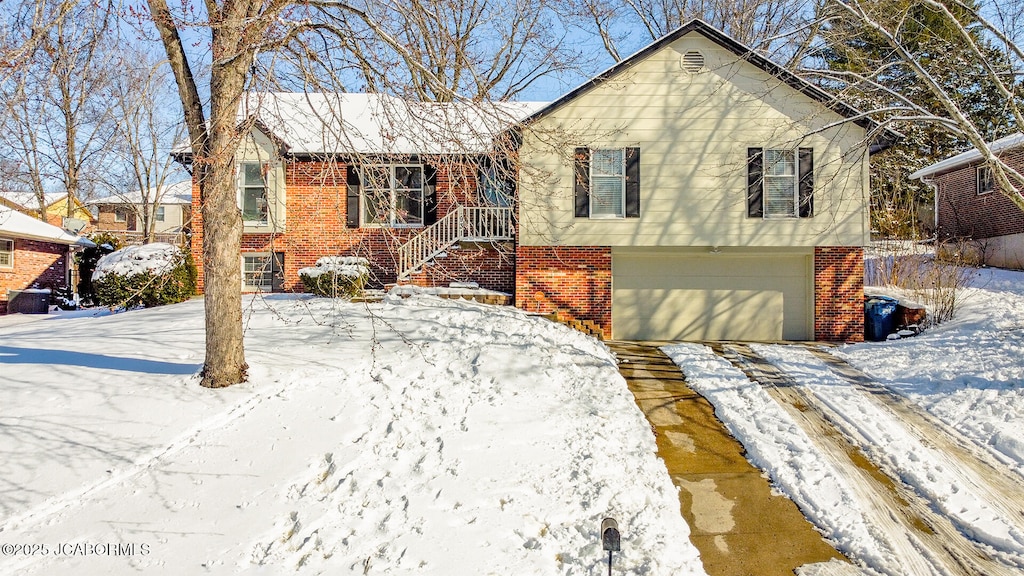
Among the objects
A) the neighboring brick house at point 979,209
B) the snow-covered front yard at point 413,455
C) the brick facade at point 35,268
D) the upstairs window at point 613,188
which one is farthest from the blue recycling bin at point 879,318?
the brick facade at point 35,268

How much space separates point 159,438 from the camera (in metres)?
5.31

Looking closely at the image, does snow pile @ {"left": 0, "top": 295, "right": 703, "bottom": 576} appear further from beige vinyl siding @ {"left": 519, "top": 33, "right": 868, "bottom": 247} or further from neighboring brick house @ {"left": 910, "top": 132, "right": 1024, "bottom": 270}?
neighboring brick house @ {"left": 910, "top": 132, "right": 1024, "bottom": 270}

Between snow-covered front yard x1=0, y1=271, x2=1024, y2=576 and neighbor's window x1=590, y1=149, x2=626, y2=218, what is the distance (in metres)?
4.61

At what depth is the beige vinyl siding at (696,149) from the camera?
40.1ft

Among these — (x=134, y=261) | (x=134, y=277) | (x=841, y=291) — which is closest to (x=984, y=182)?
(x=841, y=291)

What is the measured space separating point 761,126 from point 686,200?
7.93 feet

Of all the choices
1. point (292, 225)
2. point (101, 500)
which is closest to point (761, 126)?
point (292, 225)

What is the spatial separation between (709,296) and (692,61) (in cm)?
553

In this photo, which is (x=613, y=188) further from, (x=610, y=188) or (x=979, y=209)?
(x=979, y=209)

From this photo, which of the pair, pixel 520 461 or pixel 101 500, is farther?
pixel 520 461

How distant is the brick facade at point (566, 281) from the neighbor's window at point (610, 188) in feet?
2.85

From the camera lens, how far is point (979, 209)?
19234mm

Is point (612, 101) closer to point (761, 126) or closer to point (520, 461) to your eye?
point (761, 126)

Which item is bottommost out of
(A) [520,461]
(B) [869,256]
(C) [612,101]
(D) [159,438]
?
(A) [520,461]
